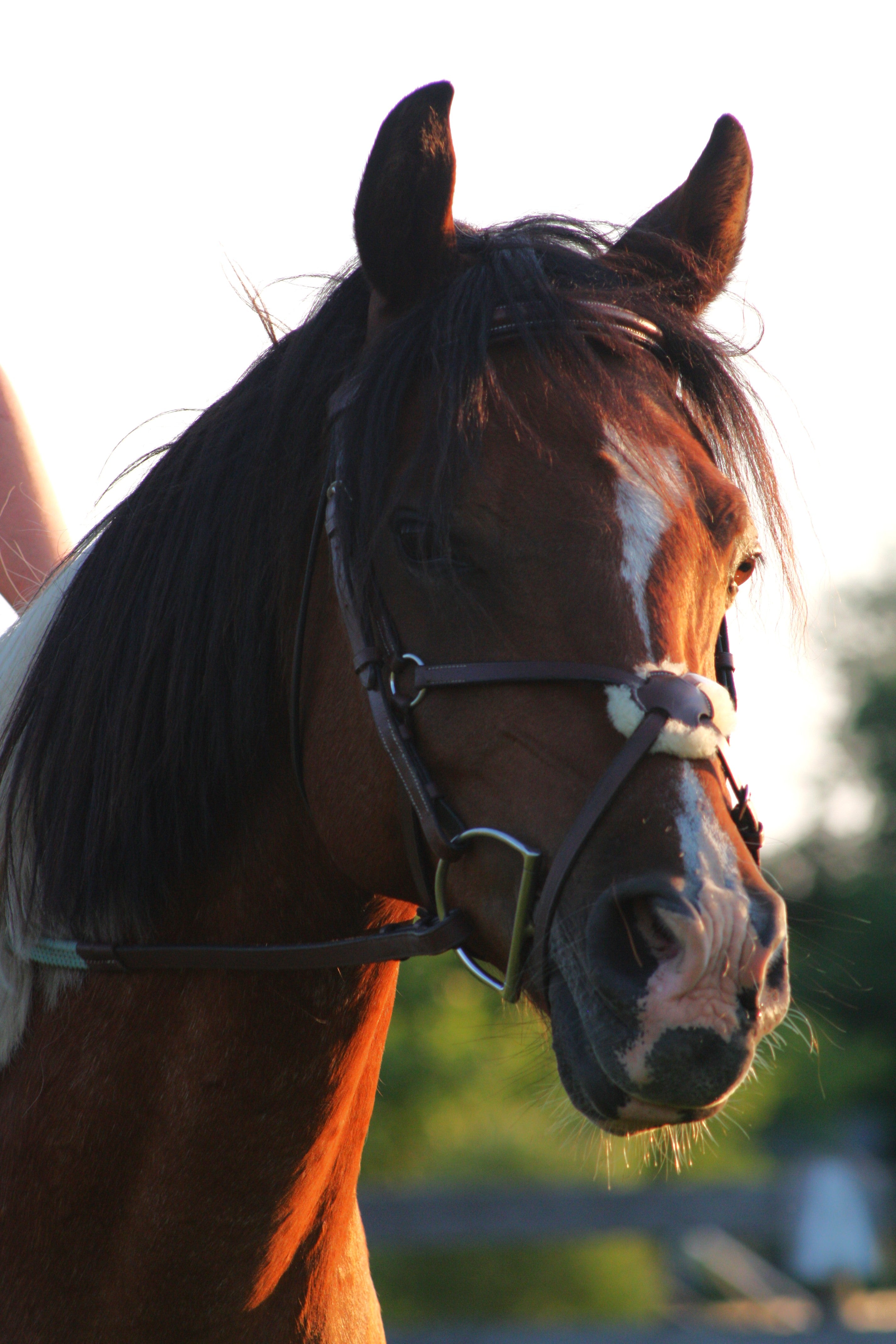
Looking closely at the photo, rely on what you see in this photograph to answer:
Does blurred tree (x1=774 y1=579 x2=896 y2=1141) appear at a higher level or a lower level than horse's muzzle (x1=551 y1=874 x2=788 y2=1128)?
lower

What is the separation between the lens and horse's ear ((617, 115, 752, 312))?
2.35 m

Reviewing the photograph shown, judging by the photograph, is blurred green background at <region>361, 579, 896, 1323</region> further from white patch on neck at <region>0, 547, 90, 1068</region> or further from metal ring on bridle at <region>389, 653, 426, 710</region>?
white patch on neck at <region>0, 547, 90, 1068</region>

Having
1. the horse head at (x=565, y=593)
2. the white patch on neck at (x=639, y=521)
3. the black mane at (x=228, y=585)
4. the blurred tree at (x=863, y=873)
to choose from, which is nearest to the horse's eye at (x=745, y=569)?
the horse head at (x=565, y=593)

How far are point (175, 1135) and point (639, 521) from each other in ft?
4.22

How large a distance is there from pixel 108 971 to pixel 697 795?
1084mm

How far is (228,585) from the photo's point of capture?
2.13 m

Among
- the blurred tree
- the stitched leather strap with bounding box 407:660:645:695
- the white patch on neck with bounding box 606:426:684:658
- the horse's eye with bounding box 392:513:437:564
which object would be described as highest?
the horse's eye with bounding box 392:513:437:564

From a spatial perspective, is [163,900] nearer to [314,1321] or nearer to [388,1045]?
[314,1321]

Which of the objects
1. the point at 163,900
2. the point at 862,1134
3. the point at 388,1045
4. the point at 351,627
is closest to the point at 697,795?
the point at 351,627

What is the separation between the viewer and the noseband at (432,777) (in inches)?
66.3

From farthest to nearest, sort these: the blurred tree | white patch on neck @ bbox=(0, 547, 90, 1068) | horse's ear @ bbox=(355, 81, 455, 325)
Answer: the blurred tree < white patch on neck @ bbox=(0, 547, 90, 1068) < horse's ear @ bbox=(355, 81, 455, 325)

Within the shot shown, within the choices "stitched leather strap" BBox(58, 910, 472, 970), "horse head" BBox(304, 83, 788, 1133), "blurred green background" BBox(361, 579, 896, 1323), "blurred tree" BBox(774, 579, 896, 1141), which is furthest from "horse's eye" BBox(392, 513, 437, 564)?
"blurred tree" BBox(774, 579, 896, 1141)

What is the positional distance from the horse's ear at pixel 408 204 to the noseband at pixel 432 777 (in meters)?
0.18

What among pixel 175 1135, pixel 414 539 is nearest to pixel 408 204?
pixel 414 539
